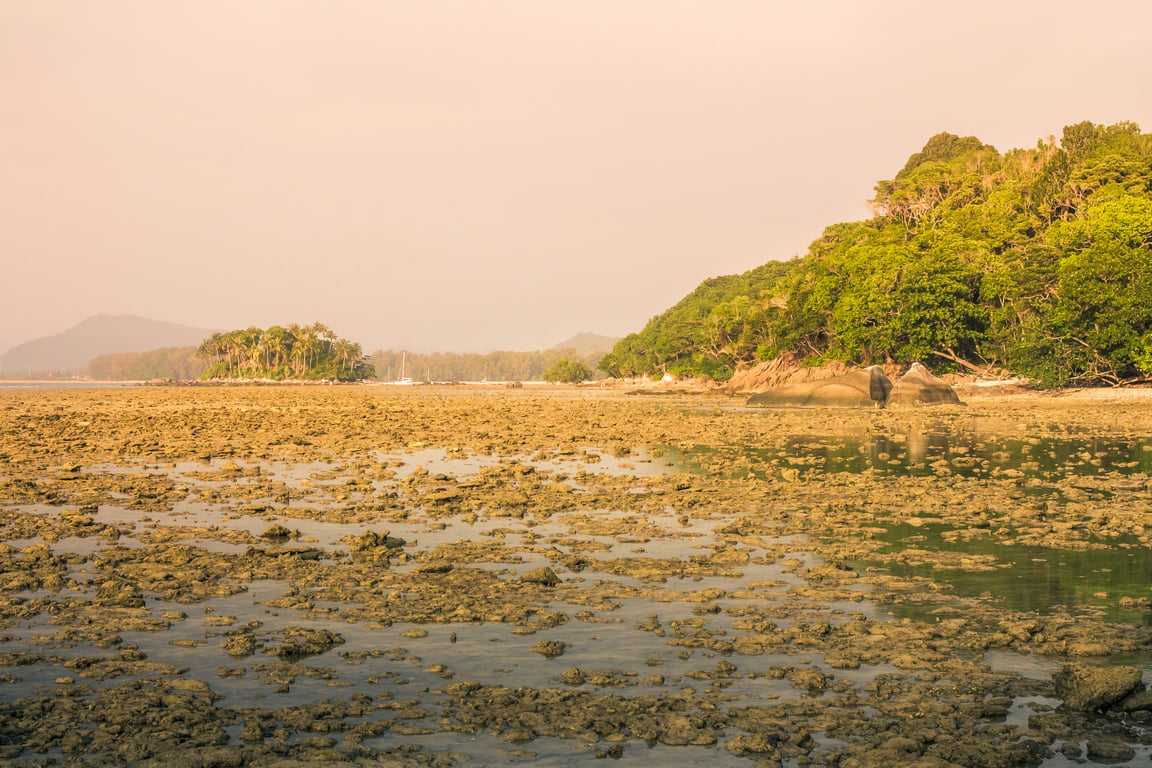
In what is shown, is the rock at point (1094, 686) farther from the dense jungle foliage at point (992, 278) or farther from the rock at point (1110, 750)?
Answer: the dense jungle foliage at point (992, 278)

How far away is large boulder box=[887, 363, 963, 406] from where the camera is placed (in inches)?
2028

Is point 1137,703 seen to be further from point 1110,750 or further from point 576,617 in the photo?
point 576,617

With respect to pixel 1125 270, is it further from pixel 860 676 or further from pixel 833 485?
pixel 860 676

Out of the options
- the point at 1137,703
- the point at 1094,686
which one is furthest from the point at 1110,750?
the point at 1137,703

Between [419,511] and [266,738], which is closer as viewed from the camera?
[266,738]

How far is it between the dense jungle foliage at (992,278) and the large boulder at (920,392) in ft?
35.6

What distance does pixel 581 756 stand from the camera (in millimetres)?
5254

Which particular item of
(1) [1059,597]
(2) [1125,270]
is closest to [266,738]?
(1) [1059,597]

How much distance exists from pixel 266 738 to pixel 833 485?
13.9 m

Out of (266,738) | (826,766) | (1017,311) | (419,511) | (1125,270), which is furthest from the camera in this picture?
(1017,311)

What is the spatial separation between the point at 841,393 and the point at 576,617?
47628 mm

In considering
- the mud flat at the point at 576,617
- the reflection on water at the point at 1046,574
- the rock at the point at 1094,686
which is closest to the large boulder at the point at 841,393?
the mud flat at the point at 576,617

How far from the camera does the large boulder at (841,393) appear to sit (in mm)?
51656

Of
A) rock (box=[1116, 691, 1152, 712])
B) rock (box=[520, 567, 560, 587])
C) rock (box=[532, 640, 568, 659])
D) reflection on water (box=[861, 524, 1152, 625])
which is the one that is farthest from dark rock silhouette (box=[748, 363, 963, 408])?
rock (box=[532, 640, 568, 659])
